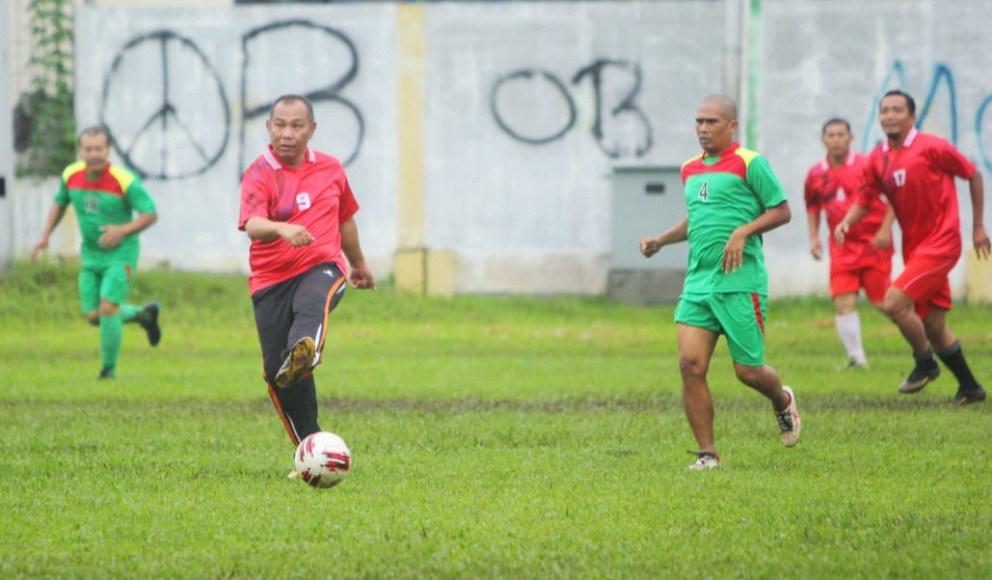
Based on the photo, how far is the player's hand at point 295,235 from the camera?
688 cm

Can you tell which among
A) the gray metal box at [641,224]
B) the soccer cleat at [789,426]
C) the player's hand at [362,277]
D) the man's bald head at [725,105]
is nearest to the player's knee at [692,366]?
the soccer cleat at [789,426]

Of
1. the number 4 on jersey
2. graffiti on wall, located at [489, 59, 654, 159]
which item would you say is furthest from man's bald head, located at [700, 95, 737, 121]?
graffiti on wall, located at [489, 59, 654, 159]

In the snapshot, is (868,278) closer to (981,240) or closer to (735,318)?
(981,240)

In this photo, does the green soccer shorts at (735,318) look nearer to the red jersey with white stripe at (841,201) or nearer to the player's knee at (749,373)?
the player's knee at (749,373)

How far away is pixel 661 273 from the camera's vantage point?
21.1m

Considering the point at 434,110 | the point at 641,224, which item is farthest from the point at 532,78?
the point at 641,224

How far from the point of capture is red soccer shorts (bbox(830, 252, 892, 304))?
45.6 ft

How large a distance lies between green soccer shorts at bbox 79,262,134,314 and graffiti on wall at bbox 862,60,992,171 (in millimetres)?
10969

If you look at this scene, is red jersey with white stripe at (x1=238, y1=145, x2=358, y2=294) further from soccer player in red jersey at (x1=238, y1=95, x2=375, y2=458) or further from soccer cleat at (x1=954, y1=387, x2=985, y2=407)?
soccer cleat at (x1=954, y1=387, x2=985, y2=407)

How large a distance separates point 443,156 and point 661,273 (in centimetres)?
377

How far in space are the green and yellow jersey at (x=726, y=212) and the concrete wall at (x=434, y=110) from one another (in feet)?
45.3

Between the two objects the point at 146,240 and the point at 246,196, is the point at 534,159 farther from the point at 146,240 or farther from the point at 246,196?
the point at 246,196

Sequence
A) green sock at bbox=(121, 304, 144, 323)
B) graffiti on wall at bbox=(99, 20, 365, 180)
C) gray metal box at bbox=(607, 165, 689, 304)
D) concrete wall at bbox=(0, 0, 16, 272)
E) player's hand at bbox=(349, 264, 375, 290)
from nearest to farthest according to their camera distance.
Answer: player's hand at bbox=(349, 264, 375, 290), green sock at bbox=(121, 304, 144, 323), concrete wall at bbox=(0, 0, 16, 272), gray metal box at bbox=(607, 165, 689, 304), graffiti on wall at bbox=(99, 20, 365, 180)

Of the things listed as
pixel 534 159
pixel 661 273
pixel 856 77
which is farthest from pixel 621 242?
A: pixel 856 77
